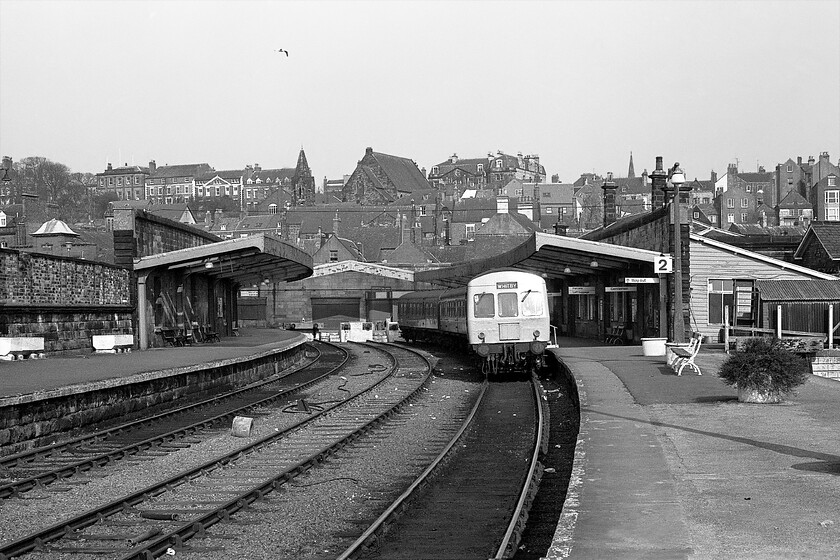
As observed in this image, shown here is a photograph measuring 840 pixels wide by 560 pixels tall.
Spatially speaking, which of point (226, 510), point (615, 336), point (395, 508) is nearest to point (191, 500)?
point (226, 510)

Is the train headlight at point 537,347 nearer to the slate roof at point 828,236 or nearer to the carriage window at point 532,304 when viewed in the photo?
the carriage window at point 532,304

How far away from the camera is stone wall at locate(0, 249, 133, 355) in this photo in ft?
77.1

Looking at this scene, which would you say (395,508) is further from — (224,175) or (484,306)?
(224,175)

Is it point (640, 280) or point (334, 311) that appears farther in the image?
point (334, 311)

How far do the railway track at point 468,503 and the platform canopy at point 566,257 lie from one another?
47.0 feet

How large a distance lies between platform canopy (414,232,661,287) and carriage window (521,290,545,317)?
3.11m

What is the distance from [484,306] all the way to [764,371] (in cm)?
1212

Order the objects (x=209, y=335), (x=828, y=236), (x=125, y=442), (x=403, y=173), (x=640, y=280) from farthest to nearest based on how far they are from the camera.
Answer: (x=403, y=173), (x=828, y=236), (x=209, y=335), (x=640, y=280), (x=125, y=442)

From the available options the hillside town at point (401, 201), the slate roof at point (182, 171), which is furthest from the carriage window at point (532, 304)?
the slate roof at point (182, 171)

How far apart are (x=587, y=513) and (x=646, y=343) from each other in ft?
63.9

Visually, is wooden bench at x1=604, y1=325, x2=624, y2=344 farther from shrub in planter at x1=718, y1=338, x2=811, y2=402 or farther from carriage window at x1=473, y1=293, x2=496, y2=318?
shrub in planter at x1=718, y1=338, x2=811, y2=402

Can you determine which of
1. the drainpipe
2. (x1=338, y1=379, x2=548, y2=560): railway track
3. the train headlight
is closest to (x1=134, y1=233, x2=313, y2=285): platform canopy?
the drainpipe

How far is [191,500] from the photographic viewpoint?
1086 cm

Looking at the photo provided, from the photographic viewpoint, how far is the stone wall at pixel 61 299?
23.5 meters
